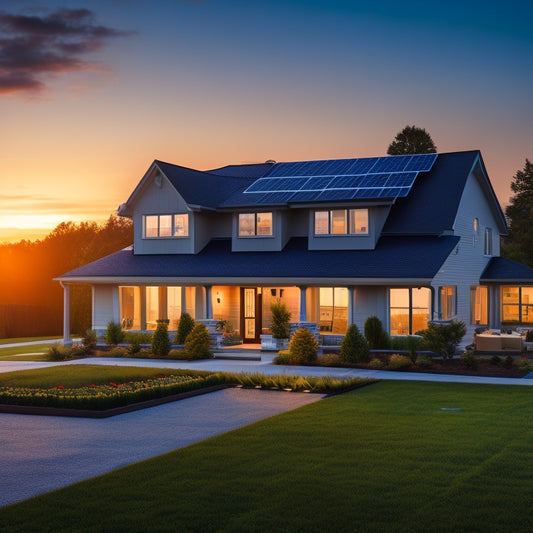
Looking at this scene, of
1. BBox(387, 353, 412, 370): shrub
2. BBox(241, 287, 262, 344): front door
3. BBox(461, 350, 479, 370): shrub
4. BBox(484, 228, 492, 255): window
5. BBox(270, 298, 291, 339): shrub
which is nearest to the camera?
BBox(461, 350, 479, 370): shrub

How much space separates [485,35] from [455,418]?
1963 centimetres

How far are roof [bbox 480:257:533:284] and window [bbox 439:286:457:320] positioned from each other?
14.8 ft

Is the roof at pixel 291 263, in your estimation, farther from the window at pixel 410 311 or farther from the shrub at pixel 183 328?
the shrub at pixel 183 328

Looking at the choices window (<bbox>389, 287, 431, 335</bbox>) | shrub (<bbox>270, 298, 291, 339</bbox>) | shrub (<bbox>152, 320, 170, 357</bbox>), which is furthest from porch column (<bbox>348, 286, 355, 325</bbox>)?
shrub (<bbox>152, 320, 170, 357</bbox>)

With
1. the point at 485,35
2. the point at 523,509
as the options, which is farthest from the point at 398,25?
the point at 523,509

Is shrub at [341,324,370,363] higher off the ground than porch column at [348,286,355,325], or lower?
lower

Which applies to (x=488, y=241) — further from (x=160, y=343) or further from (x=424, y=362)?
(x=160, y=343)

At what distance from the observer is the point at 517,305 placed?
33.2m

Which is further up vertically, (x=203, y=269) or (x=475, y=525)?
(x=203, y=269)

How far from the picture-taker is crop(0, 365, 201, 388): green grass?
19234mm

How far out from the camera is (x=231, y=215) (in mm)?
33188

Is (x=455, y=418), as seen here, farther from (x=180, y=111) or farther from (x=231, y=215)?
(x=180, y=111)

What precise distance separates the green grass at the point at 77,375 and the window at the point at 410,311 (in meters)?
9.34

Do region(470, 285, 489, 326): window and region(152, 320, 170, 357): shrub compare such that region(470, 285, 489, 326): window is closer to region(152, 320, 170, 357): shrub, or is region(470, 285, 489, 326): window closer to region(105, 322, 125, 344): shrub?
region(152, 320, 170, 357): shrub
